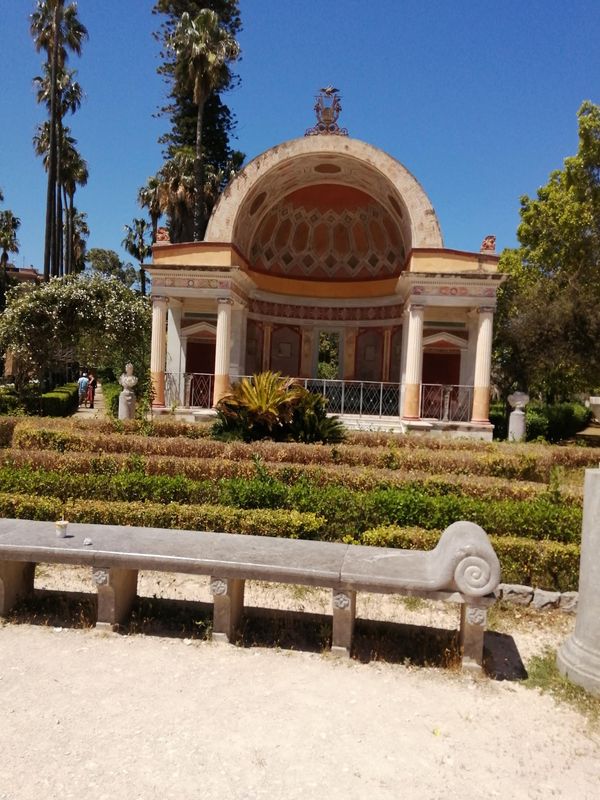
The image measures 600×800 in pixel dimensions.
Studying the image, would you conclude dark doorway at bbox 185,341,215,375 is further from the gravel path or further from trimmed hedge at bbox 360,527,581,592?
the gravel path

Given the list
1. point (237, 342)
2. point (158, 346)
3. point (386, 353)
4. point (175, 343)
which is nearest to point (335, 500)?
point (158, 346)

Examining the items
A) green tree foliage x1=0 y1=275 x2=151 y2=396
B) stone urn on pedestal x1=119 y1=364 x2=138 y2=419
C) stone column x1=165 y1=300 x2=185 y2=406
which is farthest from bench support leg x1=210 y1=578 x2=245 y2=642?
green tree foliage x1=0 y1=275 x2=151 y2=396

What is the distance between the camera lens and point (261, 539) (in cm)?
593

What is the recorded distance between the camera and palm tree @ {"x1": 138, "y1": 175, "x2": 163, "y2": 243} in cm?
3009

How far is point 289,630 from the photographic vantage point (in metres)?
5.46

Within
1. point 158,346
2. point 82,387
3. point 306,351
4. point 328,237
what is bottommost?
point 82,387

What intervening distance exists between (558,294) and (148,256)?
3545 centimetres

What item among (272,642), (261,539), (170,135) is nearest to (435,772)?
(272,642)

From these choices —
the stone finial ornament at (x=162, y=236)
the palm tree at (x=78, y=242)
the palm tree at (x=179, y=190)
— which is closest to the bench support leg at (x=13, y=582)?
the stone finial ornament at (x=162, y=236)

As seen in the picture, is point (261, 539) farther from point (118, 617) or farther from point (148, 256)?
point (148, 256)

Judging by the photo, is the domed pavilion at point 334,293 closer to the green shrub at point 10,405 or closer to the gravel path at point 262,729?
the green shrub at point 10,405

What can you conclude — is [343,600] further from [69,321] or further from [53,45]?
[53,45]

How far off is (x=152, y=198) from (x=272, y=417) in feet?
78.0

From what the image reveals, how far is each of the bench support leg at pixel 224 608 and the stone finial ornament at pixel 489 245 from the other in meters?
15.0
